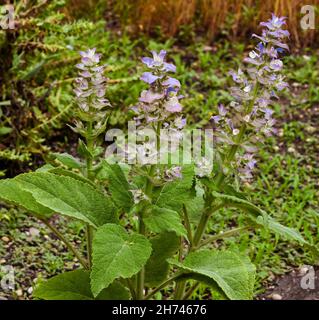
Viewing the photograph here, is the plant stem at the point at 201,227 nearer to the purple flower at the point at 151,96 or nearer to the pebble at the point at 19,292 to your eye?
the purple flower at the point at 151,96


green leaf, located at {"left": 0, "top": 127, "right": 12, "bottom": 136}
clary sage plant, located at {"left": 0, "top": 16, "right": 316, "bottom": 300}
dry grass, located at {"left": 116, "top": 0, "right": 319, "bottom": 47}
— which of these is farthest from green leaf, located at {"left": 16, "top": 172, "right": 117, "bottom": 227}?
dry grass, located at {"left": 116, "top": 0, "right": 319, "bottom": 47}

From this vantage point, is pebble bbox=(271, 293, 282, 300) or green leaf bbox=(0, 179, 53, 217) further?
pebble bbox=(271, 293, 282, 300)

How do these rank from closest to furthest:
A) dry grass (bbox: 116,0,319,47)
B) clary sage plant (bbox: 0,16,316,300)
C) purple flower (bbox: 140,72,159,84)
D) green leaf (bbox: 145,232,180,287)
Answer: purple flower (bbox: 140,72,159,84) < clary sage plant (bbox: 0,16,316,300) < green leaf (bbox: 145,232,180,287) < dry grass (bbox: 116,0,319,47)

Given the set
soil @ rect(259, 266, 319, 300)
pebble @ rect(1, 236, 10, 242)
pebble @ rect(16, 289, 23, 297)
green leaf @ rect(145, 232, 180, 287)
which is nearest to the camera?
green leaf @ rect(145, 232, 180, 287)

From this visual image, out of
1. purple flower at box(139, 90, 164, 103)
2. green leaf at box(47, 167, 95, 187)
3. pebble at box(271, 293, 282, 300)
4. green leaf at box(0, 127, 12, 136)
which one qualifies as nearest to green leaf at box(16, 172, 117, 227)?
green leaf at box(47, 167, 95, 187)

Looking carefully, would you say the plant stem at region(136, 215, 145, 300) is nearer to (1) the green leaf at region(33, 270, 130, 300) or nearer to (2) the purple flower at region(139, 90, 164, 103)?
(1) the green leaf at region(33, 270, 130, 300)

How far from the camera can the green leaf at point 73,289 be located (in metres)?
2.04

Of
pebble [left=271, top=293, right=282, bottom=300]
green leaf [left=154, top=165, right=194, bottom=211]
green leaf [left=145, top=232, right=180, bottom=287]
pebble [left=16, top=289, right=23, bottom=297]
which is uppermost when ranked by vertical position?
green leaf [left=154, top=165, right=194, bottom=211]

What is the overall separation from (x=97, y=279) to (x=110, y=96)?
2.07 m

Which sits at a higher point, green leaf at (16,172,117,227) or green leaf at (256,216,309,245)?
green leaf at (16,172,117,227)

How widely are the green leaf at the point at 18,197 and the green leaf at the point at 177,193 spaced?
0.33 m

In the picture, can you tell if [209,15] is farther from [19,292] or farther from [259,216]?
[259,216]

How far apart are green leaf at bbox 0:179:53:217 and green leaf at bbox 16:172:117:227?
5cm

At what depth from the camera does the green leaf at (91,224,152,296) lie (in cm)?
172
